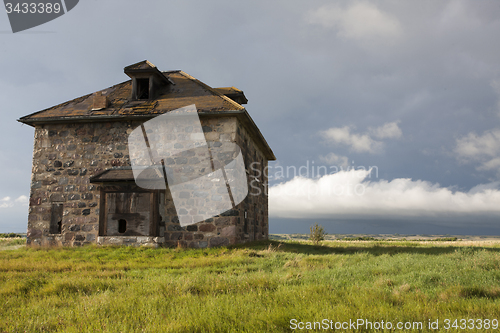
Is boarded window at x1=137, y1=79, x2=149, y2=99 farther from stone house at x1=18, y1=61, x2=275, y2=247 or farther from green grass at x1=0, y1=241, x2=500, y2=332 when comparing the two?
green grass at x1=0, y1=241, x2=500, y2=332

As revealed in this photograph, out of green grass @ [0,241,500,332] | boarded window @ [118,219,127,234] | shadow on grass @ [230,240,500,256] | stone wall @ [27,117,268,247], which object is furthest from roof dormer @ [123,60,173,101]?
green grass @ [0,241,500,332]

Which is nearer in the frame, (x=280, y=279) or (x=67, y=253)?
(x=280, y=279)

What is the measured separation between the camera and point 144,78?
14984 mm

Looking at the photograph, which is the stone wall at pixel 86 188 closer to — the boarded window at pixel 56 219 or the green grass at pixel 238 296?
the boarded window at pixel 56 219

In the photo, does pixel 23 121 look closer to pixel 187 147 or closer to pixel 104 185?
pixel 104 185

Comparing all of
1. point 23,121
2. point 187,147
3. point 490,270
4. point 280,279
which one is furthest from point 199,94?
point 490,270

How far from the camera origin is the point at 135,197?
12.5 metres

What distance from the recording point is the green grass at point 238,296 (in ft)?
13.3

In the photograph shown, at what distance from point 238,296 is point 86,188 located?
10355mm

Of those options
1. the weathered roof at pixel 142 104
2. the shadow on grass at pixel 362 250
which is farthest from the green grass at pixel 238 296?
the weathered roof at pixel 142 104

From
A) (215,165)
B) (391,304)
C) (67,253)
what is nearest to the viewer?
(391,304)

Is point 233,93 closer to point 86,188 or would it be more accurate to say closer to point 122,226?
point 86,188

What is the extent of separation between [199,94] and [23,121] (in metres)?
7.25

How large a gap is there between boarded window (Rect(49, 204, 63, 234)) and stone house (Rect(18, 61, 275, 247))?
0.12ft
